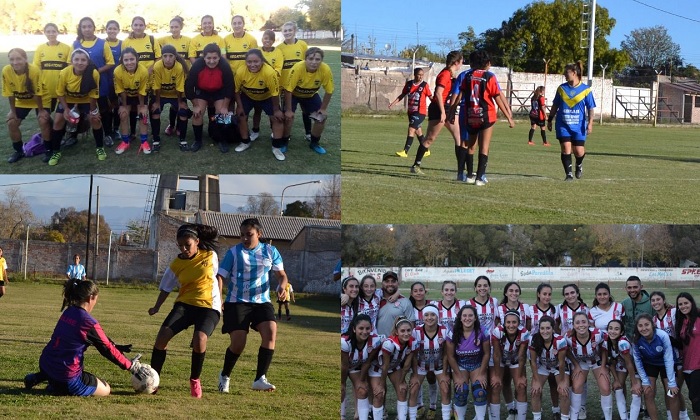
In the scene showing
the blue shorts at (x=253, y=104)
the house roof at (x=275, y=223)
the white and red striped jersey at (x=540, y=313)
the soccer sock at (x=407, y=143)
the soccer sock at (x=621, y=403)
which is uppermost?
the blue shorts at (x=253, y=104)

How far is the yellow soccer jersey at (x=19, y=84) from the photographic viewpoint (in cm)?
604

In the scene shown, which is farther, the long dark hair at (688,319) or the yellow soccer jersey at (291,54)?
the yellow soccer jersey at (291,54)

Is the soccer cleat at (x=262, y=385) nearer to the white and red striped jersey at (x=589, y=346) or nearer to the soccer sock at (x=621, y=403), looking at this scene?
the white and red striped jersey at (x=589, y=346)

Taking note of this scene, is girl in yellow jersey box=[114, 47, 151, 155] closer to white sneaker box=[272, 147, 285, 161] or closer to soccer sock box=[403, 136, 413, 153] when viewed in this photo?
white sneaker box=[272, 147, 285, 161]

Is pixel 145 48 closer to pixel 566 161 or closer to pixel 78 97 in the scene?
pixel 78 97

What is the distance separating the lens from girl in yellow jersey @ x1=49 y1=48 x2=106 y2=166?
6.03 m

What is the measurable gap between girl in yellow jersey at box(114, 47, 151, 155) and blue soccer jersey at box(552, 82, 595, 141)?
3257 mm

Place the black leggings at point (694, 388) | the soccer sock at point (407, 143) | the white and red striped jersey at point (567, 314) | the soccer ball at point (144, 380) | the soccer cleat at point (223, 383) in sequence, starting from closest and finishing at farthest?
the soccer ball at point (144, 380)
the soccer cleat at point (223, 383)
the black leggings at point (694, 388)
the white and red striped jersey at point (567, 314)
the soccer sock at point (407, 143)

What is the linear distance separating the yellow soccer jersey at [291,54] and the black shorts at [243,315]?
5.47 feet

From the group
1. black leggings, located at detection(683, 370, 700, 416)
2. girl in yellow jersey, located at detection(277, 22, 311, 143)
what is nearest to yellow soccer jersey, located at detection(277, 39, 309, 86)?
girl in yellow jersey, located at detection(277, 22, 311, 143)

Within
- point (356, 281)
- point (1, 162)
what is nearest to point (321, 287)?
point (356, 281)

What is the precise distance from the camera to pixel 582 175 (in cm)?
745

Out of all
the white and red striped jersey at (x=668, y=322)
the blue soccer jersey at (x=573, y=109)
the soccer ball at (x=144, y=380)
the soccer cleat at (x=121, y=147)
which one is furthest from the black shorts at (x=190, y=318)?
the blue soccer jersey at (x=573, y=109)

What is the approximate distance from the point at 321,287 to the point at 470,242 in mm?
1122
